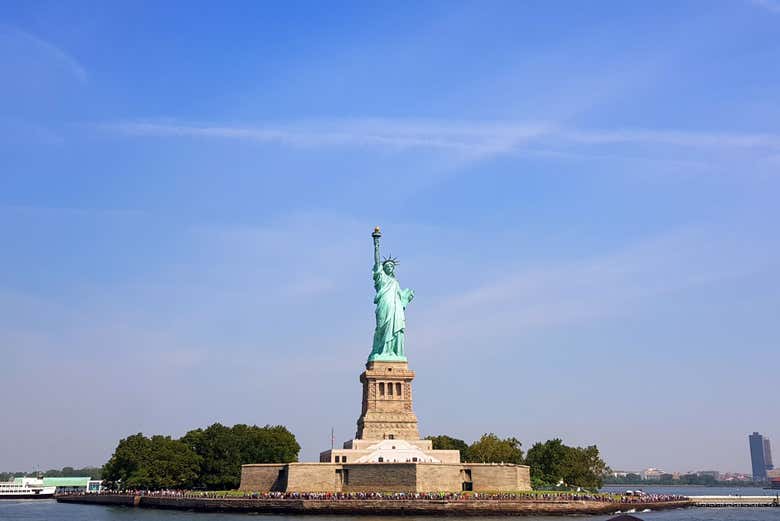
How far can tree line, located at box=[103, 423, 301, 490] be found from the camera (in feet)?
226

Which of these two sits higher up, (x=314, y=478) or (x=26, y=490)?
(x=314, y=478)

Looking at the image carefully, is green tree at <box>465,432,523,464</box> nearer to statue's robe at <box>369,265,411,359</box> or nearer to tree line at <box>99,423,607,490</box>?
tree line at <box>99,423,607,490</box>

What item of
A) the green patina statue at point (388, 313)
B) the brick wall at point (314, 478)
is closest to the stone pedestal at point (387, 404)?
the green patina statue at point (388, 313)

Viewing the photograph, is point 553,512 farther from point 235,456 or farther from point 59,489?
point 59,489

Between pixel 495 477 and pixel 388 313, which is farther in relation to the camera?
pixel 388 313

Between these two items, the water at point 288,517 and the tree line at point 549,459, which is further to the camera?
the tree line at point 549,459

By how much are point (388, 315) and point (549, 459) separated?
21236mm

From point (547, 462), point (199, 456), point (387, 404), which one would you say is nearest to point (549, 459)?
point (547, 462)

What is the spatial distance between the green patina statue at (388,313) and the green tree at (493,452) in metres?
14.5

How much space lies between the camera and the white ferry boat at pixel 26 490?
97562mm

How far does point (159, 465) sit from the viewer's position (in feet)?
226

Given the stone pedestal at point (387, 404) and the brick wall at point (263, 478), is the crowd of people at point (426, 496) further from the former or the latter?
the stone pedestal at point (387, 404)

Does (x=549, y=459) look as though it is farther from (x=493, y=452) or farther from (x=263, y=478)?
(x=263, y=478)

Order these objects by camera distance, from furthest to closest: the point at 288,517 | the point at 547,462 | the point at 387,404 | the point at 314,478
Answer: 1. the point at 547,462
2. the point at 387,404
3. the point at 314,478
4. the point at 288,517
